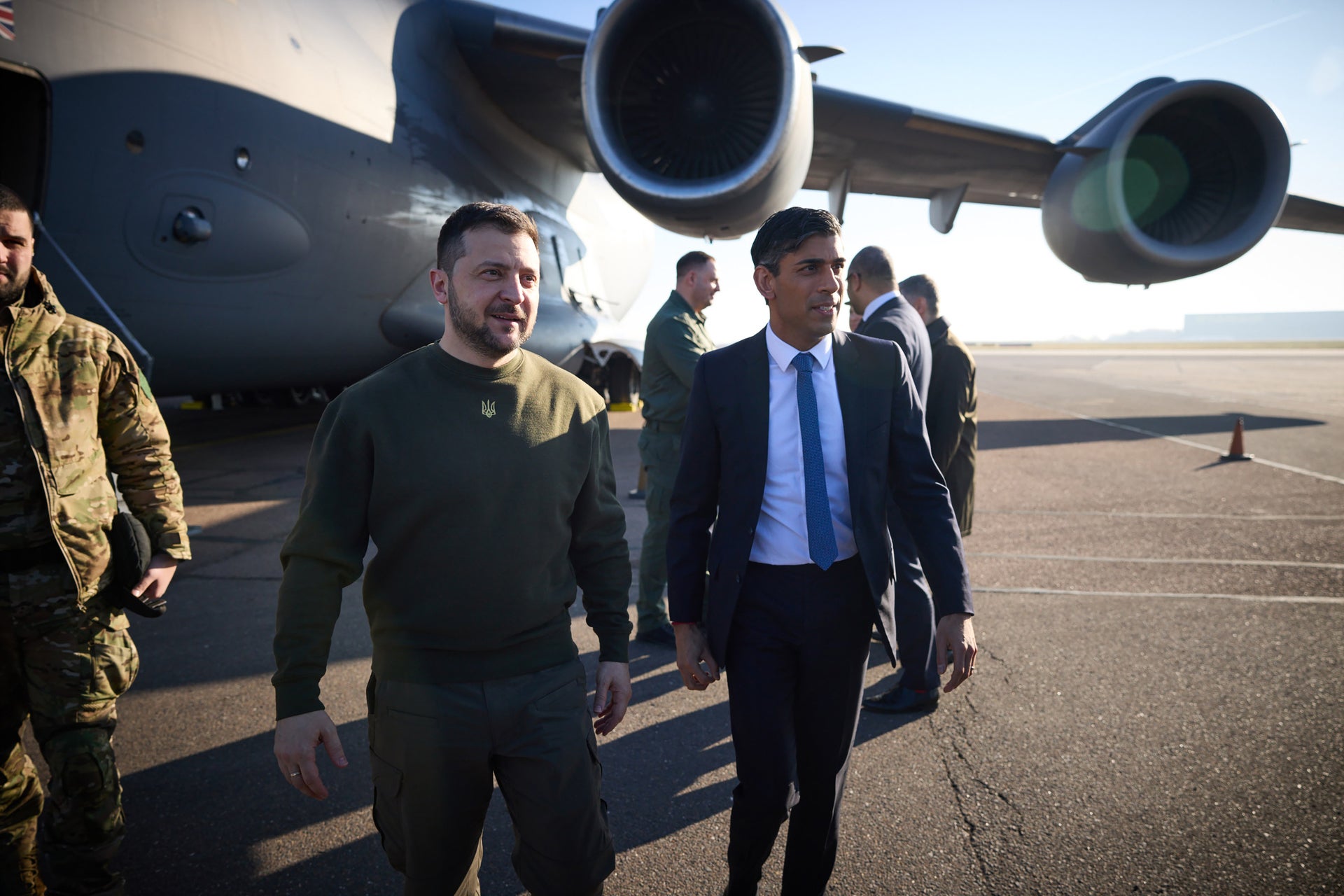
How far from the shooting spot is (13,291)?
1854mm

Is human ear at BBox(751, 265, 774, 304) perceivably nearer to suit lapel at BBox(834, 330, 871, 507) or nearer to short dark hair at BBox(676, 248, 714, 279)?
suit lapel at BBox(834, 330, 871, 507)

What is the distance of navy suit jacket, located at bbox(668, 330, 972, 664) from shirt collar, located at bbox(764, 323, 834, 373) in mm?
25

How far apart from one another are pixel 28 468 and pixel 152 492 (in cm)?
32

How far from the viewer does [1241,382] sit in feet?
71.5

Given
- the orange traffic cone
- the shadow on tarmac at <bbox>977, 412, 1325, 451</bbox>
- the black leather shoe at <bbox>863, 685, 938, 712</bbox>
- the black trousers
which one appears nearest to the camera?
the black trousers

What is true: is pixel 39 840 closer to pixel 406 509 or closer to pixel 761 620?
pixel 406 509

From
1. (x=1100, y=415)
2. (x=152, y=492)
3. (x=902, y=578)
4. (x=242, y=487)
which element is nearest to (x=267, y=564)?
(x=242, y=487)

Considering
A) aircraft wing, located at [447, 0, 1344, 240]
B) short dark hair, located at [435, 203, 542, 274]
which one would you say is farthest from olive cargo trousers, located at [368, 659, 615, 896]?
aircraft wing, located at [447, 0, 1344, 240]

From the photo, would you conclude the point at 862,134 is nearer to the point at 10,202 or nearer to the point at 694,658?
the point at 694,658

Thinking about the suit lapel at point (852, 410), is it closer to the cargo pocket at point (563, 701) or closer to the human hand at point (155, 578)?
the cargo pocket at point (563, 701)

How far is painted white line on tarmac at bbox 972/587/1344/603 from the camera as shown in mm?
4121

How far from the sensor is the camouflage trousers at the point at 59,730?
1.81 m

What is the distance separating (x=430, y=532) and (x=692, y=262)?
2715 mm

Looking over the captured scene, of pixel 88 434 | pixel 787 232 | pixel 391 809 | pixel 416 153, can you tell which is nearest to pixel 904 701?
pixel 787 232
